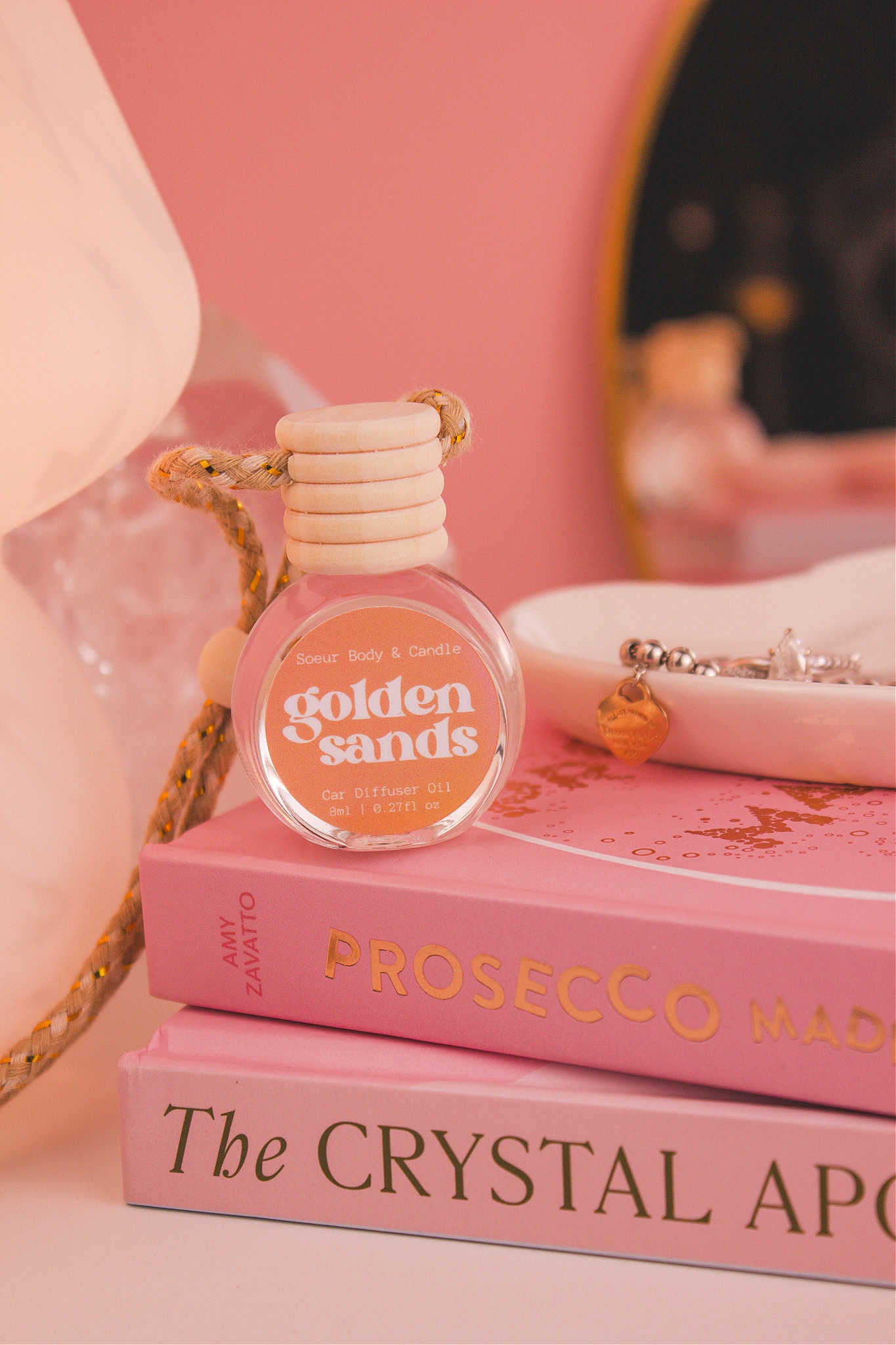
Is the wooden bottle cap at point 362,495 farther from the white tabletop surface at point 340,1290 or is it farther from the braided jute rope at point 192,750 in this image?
the white tabletop surface at point 340,1290

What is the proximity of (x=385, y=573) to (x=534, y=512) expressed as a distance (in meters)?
0.54

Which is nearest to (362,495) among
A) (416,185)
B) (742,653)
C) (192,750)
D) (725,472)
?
(192,750)

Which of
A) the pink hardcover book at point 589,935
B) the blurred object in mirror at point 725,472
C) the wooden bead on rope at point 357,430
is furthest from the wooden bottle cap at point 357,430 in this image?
the blurred object in mirror at point 725,472

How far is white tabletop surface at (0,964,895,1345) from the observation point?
12.9 inches

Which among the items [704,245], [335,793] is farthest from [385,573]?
Result: [704,245]

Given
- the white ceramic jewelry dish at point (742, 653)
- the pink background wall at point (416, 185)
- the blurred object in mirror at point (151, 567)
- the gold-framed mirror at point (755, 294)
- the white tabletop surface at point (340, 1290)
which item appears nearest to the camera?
the white tabletop surface at point (340, 1290)

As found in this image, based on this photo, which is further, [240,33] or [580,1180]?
[240,33]

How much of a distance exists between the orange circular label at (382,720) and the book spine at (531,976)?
0.10 feet

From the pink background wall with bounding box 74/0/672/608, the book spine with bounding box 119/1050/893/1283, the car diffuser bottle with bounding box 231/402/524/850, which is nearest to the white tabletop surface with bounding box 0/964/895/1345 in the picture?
the book spine with bounding box 119/1050/893/1283

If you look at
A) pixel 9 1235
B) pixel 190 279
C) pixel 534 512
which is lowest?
pixel 9 1235

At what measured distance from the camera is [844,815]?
16.8 inches

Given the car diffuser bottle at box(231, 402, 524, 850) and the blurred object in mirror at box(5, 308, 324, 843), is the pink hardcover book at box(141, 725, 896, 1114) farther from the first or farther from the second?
the blurred object in mirror at box(5, 308, 324, 843)

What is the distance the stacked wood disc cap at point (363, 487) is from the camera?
36 centimetres

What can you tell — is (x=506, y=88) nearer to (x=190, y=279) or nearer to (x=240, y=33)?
(x=240, y=33)
